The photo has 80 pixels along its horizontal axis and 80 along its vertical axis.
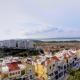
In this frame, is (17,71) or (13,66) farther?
(13,66)

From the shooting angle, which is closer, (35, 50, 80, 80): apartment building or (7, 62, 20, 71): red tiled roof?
(7, 62, 20, 71): red tiled roof

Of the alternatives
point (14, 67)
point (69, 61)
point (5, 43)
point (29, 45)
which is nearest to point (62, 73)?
point (69, 61)

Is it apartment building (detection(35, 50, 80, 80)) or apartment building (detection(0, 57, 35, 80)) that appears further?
apartment building (detection(35, 50, 80, 80))

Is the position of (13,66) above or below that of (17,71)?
above

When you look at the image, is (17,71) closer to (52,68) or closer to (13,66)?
(13,66)

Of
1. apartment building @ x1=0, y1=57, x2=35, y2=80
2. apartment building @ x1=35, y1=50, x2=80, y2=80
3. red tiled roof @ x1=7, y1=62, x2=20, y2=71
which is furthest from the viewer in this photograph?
apartment building @ x1=35, y1=50, x2=80, y2=80

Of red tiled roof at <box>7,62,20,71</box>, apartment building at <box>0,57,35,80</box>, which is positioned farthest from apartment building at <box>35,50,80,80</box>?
red tiled roof at <box>7,62,20,71</box>

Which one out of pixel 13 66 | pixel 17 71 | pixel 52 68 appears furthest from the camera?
pixel 52 68

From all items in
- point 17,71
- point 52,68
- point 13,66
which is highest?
point 13,66

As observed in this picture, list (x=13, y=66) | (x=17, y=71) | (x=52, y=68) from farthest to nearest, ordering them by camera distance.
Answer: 1. (x=52, y=68)
2. (x=13, y=66)
3. (x=17, y=71)

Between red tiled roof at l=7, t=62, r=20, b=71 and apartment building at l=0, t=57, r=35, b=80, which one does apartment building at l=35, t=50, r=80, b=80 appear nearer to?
apartment building at l=0, t=57, r=35, b=80

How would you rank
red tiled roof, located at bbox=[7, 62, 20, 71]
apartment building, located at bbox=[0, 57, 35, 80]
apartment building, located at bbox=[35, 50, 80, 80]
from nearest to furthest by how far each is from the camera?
apartment building, located at bbox=[0, 57, 35, 80] < red tiled roof, located at bbox=[7, 62, 20, 71] < apartment building, located at bbox=[35, 50, 80, 80]

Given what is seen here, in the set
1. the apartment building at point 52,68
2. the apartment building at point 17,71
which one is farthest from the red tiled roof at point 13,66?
the apartment building at point 52,68

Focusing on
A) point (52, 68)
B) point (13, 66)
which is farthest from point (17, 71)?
point (52, 68)
